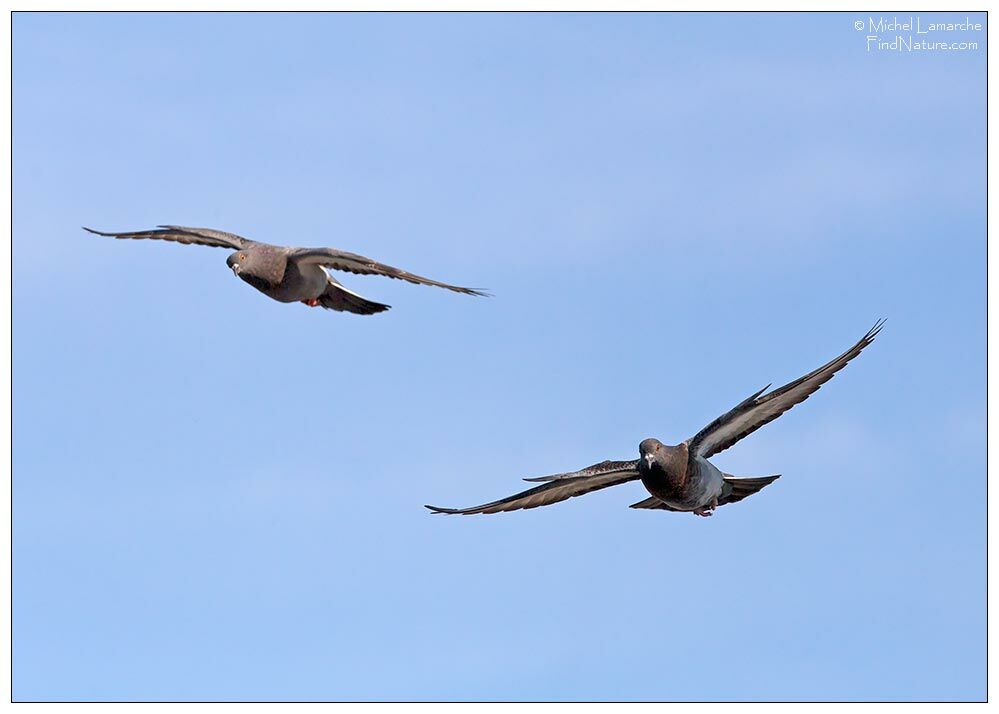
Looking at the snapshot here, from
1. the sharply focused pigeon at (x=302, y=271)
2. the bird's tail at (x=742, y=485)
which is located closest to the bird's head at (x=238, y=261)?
the sharply focused pigeon at (x=302, y=271)

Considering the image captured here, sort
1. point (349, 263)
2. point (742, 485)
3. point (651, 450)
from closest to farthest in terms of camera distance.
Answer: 1. point (651, 450)
2. point (742, 485)
3. point (349, 263)

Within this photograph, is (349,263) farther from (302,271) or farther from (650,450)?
(650,450)

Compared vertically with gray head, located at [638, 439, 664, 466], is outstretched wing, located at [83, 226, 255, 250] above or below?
above

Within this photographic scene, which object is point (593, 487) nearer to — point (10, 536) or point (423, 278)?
point (423, 278)

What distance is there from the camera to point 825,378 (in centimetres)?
1933

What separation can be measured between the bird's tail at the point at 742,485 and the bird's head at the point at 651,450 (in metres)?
1.48

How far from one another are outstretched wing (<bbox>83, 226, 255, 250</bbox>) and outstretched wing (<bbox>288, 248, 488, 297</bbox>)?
1.38 m

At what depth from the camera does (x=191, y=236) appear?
25562 mm

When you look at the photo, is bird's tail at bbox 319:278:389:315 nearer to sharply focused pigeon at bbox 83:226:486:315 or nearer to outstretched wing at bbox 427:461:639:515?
sharply focused pigeon at bbox 83:226:486:315

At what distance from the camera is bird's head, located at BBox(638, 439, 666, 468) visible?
19.8 meters

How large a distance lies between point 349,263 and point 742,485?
6.50 meters

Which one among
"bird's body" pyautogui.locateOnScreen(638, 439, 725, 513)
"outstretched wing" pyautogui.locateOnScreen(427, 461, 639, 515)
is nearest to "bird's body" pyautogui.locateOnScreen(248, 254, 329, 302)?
"outstretched wing" pyautogui.locateOnScreen(427, 461, 639, 515)

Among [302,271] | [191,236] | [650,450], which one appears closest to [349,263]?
[302,271]

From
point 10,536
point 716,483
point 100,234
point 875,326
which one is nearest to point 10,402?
point 10,536
